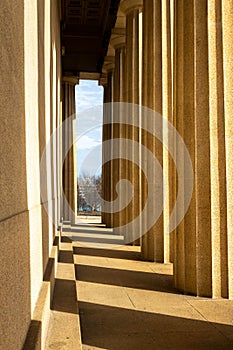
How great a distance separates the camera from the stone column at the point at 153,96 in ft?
94.7

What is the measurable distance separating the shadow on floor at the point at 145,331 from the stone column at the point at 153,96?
1216 cm

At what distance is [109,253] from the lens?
33125mm

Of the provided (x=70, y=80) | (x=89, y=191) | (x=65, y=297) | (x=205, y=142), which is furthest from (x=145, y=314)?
(x=89, y=191)

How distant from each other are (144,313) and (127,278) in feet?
22.7

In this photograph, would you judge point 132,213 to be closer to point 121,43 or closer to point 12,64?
point 121,43

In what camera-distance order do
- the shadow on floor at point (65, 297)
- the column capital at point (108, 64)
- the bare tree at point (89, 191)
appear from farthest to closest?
the bare tree at point (89, 191), the column capital at point (108, 64), the shadow on floor at point (65, 297)

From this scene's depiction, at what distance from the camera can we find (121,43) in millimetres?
54406

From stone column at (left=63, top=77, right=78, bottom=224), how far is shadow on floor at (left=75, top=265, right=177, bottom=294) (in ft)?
152

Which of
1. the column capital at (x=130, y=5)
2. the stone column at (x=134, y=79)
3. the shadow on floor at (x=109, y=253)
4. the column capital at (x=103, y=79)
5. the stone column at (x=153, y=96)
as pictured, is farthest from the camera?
the column capital at (x=103, y=79)

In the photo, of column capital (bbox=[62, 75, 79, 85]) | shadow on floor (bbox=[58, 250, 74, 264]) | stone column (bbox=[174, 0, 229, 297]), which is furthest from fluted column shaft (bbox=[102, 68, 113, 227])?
stone column (bbox=[174, 0, 229, 297])

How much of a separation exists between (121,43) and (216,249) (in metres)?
40.4

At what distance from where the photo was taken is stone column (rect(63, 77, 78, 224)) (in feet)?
238

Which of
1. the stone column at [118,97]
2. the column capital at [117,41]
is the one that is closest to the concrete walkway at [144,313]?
the stone column at [118,97]

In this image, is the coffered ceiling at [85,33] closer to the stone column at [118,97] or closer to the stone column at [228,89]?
the stone column at [118,97]
